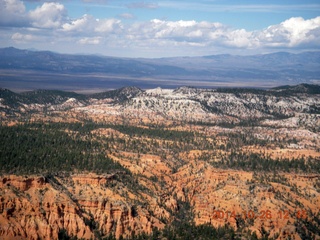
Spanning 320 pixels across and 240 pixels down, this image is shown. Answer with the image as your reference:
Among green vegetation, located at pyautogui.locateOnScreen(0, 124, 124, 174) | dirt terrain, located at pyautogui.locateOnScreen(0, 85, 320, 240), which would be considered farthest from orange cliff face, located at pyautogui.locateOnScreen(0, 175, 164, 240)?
green vegetation, located at pyautogui.locateOnScreen(0, 124, 124, 174)

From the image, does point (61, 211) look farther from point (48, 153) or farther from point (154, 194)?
point (154, 194)

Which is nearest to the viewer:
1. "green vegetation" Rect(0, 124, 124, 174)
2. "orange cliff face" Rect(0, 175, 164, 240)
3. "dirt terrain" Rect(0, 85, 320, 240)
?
"orange cliff face" Rect(0, 175, 164, 240)

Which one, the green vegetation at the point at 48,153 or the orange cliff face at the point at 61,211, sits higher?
the green vegetation at the point at 48,153

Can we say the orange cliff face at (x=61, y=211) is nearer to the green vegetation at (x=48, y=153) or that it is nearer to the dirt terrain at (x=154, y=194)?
the dirt terrain at (x=154, y=194)

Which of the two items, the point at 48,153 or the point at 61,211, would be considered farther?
the point at 48,153

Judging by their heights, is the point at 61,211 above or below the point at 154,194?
above

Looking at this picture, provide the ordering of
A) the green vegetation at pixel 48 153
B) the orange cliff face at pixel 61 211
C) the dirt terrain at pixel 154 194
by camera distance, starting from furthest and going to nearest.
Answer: the green vegetation at pixel 48 153 < the dirt terrain at pixel 154 194 < the orange cliff face at pixel 61 211

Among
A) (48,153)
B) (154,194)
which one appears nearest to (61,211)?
(48,153)

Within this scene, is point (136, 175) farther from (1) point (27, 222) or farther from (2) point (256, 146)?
(2) point (256, 146)

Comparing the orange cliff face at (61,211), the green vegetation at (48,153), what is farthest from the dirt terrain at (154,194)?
the green vegetation at (48,153)

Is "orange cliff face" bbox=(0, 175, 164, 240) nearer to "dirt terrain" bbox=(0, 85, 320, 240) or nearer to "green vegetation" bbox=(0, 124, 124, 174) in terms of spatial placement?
"dirt terrain" bbox=(0, 85, 320, 240)
